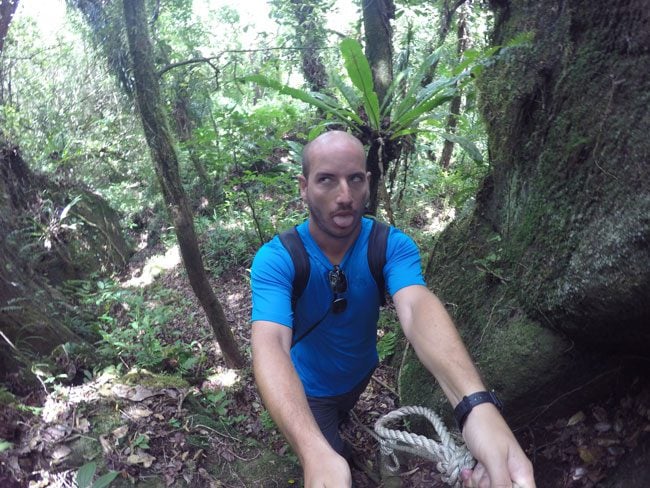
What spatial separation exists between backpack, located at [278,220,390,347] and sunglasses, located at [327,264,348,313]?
122 mm

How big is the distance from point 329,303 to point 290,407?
0.95m

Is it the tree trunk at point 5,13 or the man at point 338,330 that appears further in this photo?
the tree trunk at point 5,13

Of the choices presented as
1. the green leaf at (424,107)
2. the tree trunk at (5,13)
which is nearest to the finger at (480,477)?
the green leaf at (424,107)

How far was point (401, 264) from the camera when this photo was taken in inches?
96.0

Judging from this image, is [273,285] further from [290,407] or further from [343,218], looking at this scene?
[290,407]

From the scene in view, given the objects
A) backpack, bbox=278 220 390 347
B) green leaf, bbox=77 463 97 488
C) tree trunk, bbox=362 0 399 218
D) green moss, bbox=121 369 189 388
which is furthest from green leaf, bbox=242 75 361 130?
green leaf, bbox=77 463 97 488

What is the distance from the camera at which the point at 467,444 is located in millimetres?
1593

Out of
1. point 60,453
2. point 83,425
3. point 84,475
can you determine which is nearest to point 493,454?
point 84,475

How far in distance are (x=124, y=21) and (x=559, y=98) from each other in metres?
4.09

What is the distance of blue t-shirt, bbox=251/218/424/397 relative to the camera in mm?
2258

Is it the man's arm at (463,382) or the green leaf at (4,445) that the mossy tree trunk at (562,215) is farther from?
the green leaf at (4,445)

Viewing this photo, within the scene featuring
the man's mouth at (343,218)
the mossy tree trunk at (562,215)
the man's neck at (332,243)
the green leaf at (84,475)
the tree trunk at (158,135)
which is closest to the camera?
the mossy tree trunk at (562,215)

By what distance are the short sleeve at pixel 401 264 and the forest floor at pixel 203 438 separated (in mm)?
1224

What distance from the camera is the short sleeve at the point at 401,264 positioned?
92.0 inches
